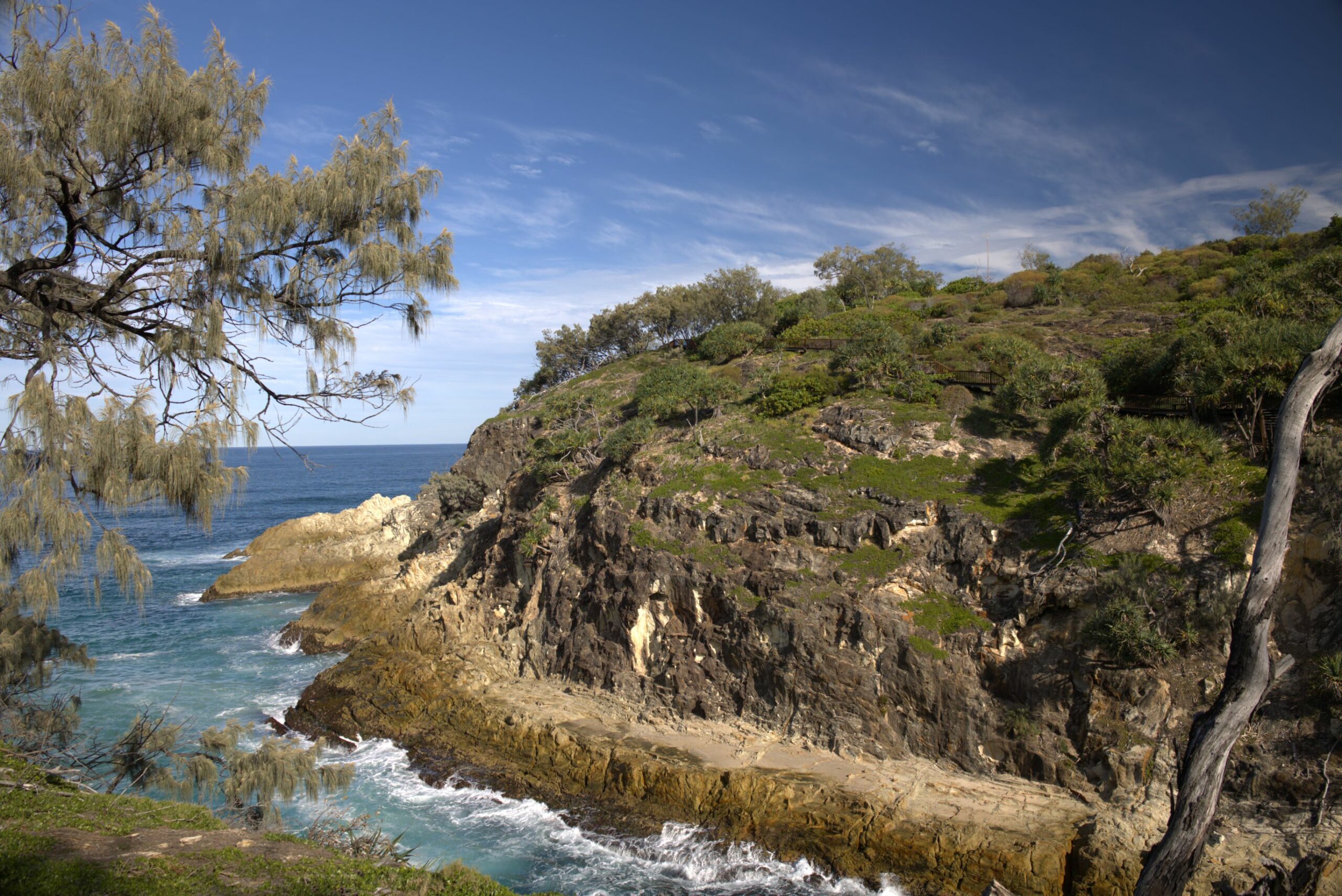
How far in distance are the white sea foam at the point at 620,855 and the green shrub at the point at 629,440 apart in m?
10.6

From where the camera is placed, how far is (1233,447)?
1589 cm

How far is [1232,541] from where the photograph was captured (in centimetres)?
1382

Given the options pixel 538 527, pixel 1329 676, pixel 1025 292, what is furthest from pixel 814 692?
pixel 1025 292

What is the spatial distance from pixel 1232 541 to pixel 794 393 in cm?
1229

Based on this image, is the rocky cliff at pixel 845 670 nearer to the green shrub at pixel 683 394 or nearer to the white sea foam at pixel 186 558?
the green shrub at pixel 683 394

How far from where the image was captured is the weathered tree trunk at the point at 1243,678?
4.78 metres

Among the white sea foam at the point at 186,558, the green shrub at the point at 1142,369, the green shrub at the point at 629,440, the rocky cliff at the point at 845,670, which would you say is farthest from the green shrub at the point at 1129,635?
the white sea foam at the point at 186,558

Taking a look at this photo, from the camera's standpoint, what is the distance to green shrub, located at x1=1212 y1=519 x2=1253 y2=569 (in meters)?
13.6

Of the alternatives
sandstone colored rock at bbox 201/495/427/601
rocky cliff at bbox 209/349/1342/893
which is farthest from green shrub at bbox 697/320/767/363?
sandstone colored rock at bbox 201/495/427/601

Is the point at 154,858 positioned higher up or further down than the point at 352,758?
higher up

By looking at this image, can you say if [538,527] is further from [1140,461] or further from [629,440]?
[1140,461]

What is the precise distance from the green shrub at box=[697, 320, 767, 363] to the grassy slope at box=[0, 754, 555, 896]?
29.0 m

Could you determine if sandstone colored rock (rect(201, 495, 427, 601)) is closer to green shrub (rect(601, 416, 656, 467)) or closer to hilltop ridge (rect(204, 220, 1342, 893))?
hilltop ridge (rect(204, 220, 1342, 893))

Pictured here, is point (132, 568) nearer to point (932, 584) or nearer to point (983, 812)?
point (983, 812)
